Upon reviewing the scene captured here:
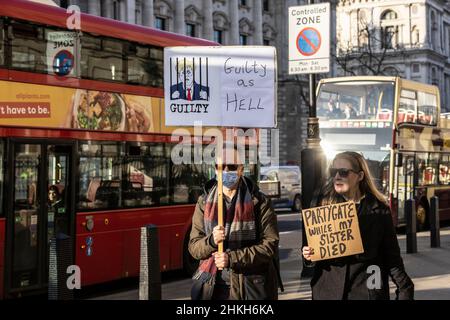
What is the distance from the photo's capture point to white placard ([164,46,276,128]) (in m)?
5.52

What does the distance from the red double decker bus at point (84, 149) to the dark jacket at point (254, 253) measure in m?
4.32

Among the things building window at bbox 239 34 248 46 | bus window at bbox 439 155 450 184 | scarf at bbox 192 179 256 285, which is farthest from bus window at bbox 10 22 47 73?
building window at bbox 239 34 248 46

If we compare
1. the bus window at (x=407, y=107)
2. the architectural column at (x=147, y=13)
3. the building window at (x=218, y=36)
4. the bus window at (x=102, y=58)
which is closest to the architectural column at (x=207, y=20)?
the building window at (x=218, y=36)

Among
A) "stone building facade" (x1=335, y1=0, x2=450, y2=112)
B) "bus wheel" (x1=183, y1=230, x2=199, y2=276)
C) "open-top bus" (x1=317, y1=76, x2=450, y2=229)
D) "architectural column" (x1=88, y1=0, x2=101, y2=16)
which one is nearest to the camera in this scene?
"bus wheel" (x1=183, y1=230, x2=199, y2=276)

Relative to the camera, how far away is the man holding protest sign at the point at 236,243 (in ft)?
15.3

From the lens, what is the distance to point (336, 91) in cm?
1888

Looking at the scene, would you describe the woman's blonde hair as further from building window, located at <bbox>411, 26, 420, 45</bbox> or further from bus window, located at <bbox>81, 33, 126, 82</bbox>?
building window, located at <bbox>411, 26, 420, 45</bbox>

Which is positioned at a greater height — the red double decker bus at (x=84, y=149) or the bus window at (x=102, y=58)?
the bus window at (x=102, y=58)

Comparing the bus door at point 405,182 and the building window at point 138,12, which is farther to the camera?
the building window at point 138,12

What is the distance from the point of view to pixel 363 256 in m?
4.31

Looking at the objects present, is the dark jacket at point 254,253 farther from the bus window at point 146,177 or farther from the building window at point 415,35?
the building window at point 415,35

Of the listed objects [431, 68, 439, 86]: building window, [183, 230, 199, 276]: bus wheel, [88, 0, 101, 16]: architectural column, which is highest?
[431, 68, 439, 86]: building window

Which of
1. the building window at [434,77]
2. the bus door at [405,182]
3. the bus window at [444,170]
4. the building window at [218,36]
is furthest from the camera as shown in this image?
the building window at [434,77]

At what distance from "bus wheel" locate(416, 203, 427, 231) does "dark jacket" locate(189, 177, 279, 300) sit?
1552cm
